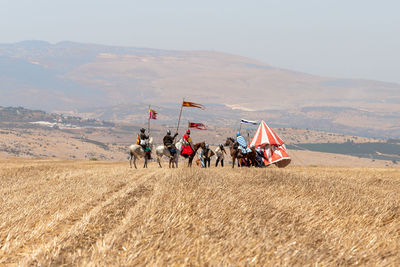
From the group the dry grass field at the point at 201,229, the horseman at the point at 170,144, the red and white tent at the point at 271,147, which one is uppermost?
the dry grass field at the point at 201,229

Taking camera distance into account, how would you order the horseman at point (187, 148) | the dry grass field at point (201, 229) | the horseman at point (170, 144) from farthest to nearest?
the horseman at point (187, 148), the horseman at point (170, 144), the dry grass field at point (201, 229)

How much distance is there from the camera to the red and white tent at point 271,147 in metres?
38.2

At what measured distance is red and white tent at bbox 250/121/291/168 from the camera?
38250 millimetres

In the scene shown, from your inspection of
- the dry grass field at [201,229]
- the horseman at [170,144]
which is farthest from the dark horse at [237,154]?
the dry grass field at [201,229]

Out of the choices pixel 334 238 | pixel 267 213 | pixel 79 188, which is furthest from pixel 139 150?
pixel 334 238

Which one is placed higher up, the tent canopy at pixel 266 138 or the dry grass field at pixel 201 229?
the dry grass field at pixel 201 229

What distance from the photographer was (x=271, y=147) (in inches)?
1517

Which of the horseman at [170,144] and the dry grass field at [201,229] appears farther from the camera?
the horseman at [170,144]

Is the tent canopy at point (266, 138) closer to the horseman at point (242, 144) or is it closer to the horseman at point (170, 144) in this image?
the horseman at point (242, 144)

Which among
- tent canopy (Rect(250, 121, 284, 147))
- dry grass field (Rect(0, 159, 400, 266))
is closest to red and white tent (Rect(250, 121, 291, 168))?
tent canopy (Rect(250, 121, 284, 147))

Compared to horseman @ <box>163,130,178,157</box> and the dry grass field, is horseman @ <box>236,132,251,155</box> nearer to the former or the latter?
horseman @ <box>163,130,178,157</box>

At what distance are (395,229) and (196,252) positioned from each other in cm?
436

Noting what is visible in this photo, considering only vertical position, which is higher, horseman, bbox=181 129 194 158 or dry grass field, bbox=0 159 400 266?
dry grass field, bbox=0 159 400 266

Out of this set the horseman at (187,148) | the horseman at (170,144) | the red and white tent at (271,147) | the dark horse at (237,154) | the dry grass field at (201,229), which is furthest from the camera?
the red and white tent at (271,147)
